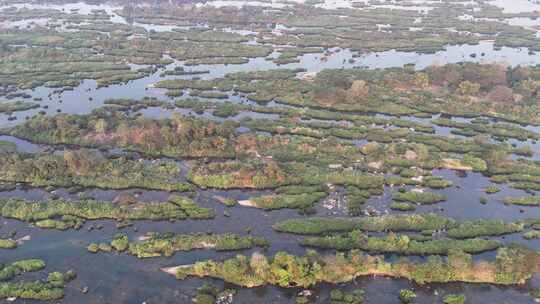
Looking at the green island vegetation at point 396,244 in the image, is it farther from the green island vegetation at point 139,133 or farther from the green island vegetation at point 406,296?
the green island vegetation at point 139,133

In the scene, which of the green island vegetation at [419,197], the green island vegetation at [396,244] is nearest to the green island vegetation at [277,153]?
the green island vegetation at [396,244]

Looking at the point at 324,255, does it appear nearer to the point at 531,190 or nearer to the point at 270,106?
the point at 531,190

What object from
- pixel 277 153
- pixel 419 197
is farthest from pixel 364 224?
pixel 277 153

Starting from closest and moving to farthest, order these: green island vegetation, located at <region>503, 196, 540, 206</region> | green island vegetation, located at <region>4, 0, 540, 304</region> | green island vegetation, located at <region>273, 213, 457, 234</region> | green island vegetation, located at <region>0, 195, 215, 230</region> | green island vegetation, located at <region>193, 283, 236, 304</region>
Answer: green island vegetation, located at <region>193, 283, 236, 304</region>
green island vegetation, located at <region>4, 0, 540, 304</region>
green island vegetation, located at <region>273, 213, 457, 234</region>
green island vegetation, located at <region>0, 195, 215, 230</region>
green island vegetation, located at <region>503, 196, 540, 206</region>

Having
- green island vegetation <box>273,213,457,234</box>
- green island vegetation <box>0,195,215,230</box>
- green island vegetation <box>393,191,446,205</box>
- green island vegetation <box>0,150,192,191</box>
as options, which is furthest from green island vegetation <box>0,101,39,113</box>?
green island vegetation <box>393,191,446,205</box>

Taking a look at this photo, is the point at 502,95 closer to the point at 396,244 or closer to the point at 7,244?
the point at 396,244

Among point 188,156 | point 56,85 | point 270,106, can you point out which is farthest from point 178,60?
point 188,156

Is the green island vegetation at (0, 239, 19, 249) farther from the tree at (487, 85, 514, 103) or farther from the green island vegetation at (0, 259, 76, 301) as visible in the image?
the tree at (487, 85, 514, 103)
